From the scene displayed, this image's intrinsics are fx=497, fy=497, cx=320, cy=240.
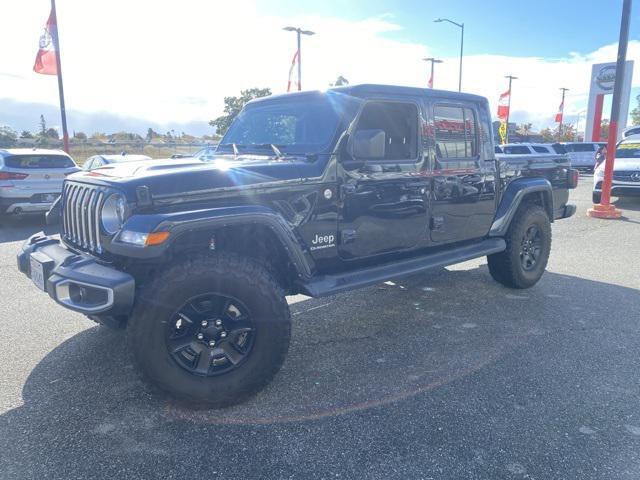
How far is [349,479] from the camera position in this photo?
2346 millimetres

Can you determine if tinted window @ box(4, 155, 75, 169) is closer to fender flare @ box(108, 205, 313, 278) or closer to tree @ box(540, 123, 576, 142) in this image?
fender flare @ box(108, 205, 313, 278)

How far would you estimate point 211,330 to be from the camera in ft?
9.62

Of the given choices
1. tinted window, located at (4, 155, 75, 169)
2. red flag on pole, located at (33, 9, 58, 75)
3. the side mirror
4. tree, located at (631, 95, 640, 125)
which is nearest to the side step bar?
the side mirror

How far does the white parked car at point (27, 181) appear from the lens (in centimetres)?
891

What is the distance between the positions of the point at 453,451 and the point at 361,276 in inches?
56.7

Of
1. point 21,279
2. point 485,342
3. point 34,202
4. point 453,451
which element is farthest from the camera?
point 34,202

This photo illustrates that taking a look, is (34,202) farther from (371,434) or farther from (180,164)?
(371,434)

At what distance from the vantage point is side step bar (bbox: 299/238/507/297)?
3404 millimetres

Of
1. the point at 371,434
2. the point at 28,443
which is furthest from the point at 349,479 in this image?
the point at 28,443

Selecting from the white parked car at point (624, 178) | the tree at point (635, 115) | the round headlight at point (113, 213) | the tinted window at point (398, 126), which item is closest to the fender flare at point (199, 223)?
the round headlight at point (113, 213)

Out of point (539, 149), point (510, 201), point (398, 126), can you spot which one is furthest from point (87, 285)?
point (539, 149)

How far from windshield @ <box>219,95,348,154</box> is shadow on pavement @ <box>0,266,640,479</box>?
1.58 meters

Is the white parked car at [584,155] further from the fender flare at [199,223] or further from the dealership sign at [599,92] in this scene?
the fender flare at [199,223]

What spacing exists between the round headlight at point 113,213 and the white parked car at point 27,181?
7195 mm
